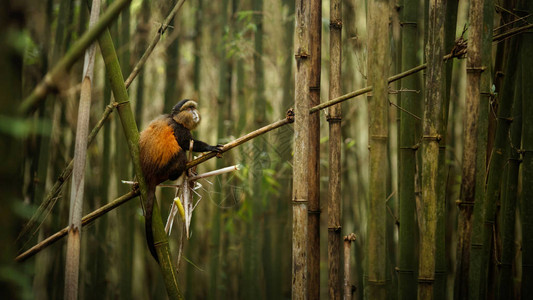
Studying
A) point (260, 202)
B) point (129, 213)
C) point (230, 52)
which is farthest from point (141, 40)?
point (260, 202)

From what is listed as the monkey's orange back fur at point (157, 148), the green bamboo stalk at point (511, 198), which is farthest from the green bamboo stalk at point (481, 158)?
the monkey's orange back fur at point (157, 148)

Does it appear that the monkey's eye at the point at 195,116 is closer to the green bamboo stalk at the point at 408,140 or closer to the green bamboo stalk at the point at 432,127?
the green bamboo stalk at the point at 408,140

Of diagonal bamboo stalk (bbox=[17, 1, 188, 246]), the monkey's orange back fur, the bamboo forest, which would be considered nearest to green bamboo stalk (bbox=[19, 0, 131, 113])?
the bamboo forest

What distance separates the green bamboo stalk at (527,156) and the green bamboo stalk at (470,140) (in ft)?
1.38

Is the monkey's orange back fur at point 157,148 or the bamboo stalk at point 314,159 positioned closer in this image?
the bamboo stalk at point 314,159

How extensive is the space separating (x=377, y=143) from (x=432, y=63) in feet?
1.02

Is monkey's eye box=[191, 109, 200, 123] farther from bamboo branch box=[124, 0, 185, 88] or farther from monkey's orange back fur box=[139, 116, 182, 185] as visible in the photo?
bamboo branch box=[124, 0, 185, 88]

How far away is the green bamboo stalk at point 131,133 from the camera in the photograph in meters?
1.44

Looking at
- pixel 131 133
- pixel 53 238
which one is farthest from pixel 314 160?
pixel 53 238

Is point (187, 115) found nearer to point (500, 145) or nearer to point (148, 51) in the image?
point (148, 51)

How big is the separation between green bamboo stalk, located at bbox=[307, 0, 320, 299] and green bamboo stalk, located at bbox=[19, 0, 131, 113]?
3.72 ft

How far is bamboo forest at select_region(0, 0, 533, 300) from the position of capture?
4.22 ft

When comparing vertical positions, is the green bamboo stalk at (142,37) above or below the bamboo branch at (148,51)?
above

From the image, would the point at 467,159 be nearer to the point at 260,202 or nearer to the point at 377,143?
the point at 377,143
